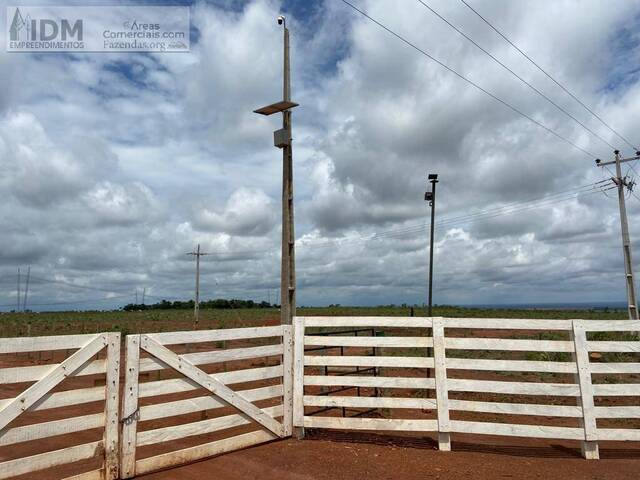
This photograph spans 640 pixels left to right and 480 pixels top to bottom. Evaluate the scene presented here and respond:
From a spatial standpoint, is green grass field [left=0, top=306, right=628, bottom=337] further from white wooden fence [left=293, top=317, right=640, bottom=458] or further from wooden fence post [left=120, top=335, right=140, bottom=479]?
white wooden fence [left=293, top=317, right=640, bottom=458]

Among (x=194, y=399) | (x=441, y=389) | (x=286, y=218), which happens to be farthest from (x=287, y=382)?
(x=286, y=218)

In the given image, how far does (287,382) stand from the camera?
7.65 meters

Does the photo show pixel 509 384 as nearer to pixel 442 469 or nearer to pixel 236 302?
pixel 442 469

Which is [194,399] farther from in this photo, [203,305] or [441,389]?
[203,305]

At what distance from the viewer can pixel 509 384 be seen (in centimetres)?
702

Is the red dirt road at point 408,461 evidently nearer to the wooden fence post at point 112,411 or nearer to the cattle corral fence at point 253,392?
the cattle corral fence at point 253,392

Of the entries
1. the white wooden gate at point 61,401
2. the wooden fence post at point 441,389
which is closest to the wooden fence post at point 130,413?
the white wooden gate at point 61,401

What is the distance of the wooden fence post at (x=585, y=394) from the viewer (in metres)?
6.80

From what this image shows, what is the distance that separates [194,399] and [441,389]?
3.43 meters

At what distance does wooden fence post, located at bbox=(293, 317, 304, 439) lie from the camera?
7.63 metres

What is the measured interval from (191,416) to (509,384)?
575 centimetres

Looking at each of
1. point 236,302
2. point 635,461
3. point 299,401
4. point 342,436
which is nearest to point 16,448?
point 299,401

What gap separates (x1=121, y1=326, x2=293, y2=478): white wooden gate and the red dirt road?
192 mm

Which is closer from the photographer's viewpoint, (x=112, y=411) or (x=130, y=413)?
(x=112, y=411)
